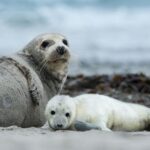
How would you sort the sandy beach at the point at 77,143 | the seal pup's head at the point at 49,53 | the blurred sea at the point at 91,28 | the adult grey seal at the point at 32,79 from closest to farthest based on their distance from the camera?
the sandy beach at the point at 77,143
the adult grey seal at the point at 32,79
the seal pup's head at the point at 49,53
the blurred sea at the point at 91,28

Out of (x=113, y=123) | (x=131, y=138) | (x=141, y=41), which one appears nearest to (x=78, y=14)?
(x=141, y=41)

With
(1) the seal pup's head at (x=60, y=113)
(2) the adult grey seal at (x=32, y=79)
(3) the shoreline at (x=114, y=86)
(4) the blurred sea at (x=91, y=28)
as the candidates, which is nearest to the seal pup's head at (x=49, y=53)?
(2) the adult grey seal at (x=32, y=79)

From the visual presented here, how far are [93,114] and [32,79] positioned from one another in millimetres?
1082

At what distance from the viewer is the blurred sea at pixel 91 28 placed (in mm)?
16500

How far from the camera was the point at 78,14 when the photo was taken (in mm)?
25047

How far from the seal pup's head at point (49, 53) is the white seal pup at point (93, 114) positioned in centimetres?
111

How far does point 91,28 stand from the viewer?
22609 millimetres

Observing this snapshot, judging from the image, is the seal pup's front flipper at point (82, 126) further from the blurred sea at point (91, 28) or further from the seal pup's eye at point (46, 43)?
the blurred sea at point (91, 28)

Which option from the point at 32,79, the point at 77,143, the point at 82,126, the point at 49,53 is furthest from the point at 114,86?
the point at 77,143

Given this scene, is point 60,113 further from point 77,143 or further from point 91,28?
point 91,28

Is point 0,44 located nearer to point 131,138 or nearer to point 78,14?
point 78,14

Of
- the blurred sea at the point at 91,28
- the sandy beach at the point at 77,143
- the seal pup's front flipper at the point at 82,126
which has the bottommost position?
the seal pup's front flipper at the point at 82,126

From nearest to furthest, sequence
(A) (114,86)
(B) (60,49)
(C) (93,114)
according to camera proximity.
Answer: (C) (93,114) < (B) (60,49) < (A) (114,86)

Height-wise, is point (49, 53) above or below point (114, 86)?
above
